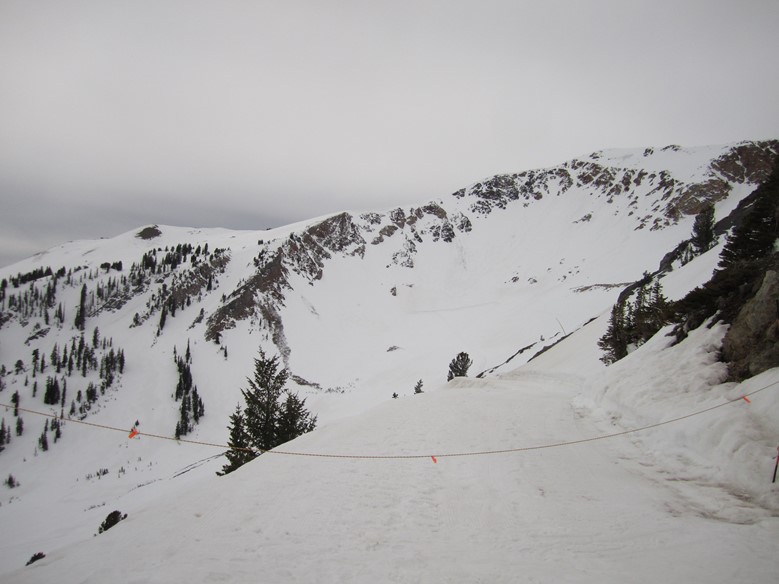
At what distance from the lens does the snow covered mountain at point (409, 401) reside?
20.5 feet

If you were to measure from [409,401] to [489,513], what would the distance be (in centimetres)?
1081

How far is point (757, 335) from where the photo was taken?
9.21 meters

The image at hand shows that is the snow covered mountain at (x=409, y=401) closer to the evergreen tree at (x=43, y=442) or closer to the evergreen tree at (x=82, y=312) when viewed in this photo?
the evergreen tree at (x=43, y=442)

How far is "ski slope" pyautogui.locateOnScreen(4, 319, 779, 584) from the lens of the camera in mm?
5520

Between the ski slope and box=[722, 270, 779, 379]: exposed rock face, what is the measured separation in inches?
20.5

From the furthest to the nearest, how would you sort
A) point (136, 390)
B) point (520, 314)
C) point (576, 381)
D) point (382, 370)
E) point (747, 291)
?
point (136, 390) < point (520, 314) < point (382, 370) < point (576, 381) < point (747, 291)

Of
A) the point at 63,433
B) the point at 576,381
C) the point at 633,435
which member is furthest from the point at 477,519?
the point at 63,433

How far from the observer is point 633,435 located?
35.0 feet

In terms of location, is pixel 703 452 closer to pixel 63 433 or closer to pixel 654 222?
pixel 63 433

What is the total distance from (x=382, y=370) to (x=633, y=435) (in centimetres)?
8546

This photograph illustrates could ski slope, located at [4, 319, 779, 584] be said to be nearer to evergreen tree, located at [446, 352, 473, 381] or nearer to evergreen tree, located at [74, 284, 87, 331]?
evergreen tree, located at [446, 352, 473, 381]

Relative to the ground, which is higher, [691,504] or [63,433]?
[691,504]

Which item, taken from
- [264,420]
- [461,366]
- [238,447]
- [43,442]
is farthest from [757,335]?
[43,442]

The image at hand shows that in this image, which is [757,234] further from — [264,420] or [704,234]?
[704,234]
